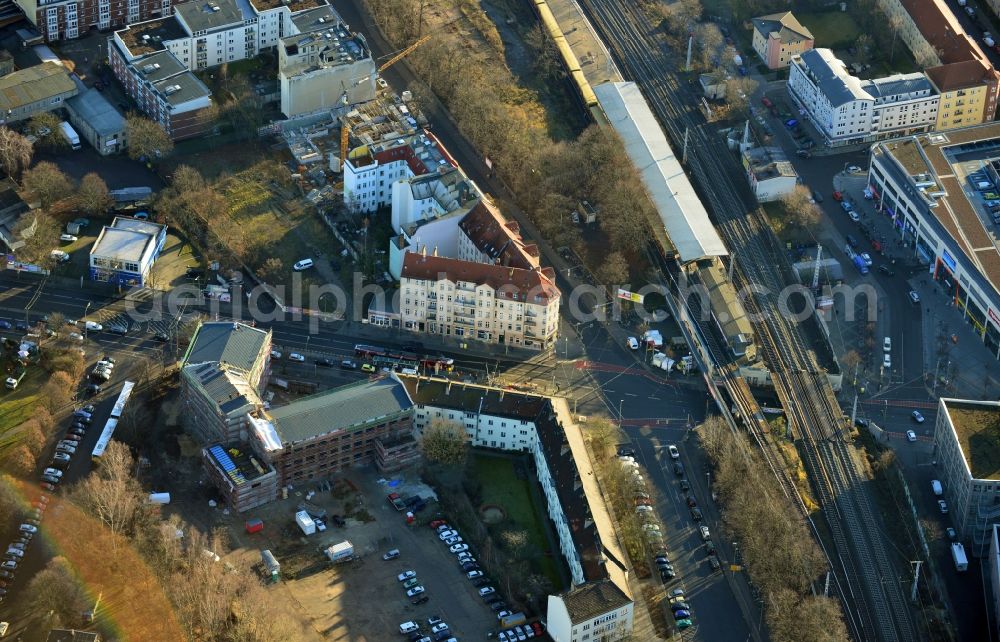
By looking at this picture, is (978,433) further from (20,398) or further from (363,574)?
(20,398)

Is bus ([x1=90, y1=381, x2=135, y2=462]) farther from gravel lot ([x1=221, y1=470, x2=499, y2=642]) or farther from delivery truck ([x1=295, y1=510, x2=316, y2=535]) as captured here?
delivery truck ([x1=295, y1=510, x2=316, y2=535])

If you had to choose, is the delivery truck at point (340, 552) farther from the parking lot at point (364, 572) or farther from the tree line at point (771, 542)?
the tree line at point (771, 542)

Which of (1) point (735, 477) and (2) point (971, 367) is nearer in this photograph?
(1) point (735, 477)

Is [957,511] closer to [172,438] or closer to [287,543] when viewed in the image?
[287,543]

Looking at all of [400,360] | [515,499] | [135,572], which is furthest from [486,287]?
[135,572]

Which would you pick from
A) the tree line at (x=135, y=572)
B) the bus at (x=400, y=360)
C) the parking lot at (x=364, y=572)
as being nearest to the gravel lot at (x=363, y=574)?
the parking lot at (x=364, y=572)

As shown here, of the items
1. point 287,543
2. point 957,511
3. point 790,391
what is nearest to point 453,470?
point 287,543
